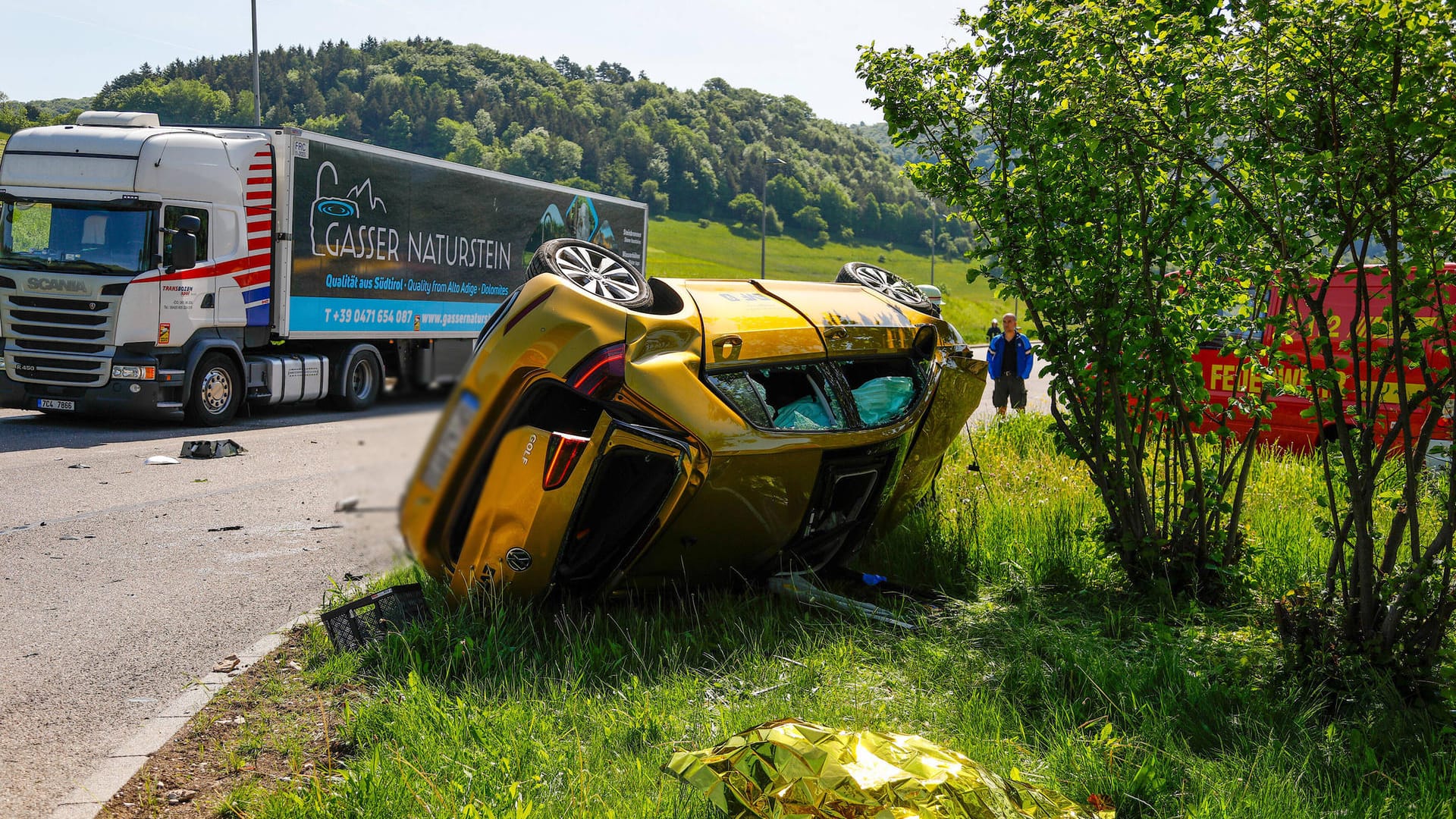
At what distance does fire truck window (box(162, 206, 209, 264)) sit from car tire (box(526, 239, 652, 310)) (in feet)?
33.2

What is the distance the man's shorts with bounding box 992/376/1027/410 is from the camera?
44.9ft

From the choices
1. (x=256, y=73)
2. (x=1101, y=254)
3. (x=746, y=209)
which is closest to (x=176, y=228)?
(x=1101, y=254)

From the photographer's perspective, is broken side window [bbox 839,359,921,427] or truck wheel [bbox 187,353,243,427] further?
truck wheel [bbox 187,353,243,427]

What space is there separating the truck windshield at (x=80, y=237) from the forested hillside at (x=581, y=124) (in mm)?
71206

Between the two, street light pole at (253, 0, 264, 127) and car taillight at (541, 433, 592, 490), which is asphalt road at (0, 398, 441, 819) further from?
street light pole at (253, 0, 264, 127)

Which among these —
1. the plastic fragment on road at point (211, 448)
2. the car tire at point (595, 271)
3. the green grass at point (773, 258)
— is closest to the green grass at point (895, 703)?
the car tire at point (595, 271)

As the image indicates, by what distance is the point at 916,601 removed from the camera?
496 cm

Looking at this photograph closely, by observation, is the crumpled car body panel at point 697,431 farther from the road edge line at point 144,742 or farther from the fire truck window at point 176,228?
the fire truck window at point 176,228

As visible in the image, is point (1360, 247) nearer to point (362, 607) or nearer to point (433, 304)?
point (362, 607)

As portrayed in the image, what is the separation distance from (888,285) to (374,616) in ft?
10.4

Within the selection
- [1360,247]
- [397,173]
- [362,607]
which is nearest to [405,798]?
[362,607]

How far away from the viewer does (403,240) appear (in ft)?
51.4

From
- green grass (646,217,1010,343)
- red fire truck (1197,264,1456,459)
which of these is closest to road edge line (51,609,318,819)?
red fire truck (1197,264,1456,459)

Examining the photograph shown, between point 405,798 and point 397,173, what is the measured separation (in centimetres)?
1380
